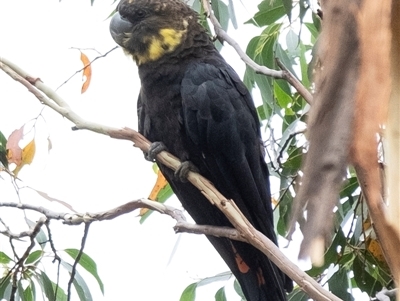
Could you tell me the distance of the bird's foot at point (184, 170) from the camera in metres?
1.06

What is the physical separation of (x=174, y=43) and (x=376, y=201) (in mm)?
1009

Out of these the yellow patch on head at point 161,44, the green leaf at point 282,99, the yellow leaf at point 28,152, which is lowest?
the yellow leaf at point 28,152

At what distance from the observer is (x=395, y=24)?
215 mm

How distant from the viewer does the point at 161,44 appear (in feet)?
3.96

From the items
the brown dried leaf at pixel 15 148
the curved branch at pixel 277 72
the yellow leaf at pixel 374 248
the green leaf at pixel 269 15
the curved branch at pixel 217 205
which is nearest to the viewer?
the curved branch at pixel 217 205

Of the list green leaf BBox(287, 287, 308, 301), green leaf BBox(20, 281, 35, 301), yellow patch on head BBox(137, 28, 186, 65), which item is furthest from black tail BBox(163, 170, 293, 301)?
green leaf BBox(20, 281, 35, 301)

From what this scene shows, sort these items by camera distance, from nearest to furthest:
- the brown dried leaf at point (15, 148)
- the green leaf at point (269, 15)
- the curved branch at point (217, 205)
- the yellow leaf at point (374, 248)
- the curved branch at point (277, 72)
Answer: the curved branch at point (217, 205) → the curved branch at point (277, 72) → the yellow leaf at point (374, 248) → the brown dried leaf at point (15, 148) → the green leaf at point (269, 15)

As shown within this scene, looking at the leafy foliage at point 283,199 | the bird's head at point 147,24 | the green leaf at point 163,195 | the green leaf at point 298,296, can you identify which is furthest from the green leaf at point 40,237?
the green leaf at point 298,296

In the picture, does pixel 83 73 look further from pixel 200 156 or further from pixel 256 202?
pixel 256 202

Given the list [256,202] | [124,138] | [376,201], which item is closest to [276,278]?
[256,202]

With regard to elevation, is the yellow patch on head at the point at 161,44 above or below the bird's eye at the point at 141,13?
below

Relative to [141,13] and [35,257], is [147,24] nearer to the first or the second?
[141,13]

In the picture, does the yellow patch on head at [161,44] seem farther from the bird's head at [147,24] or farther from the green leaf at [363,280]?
the green leaf at [363,280]

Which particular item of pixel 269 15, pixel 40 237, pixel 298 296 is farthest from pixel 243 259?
pixel 269 15
